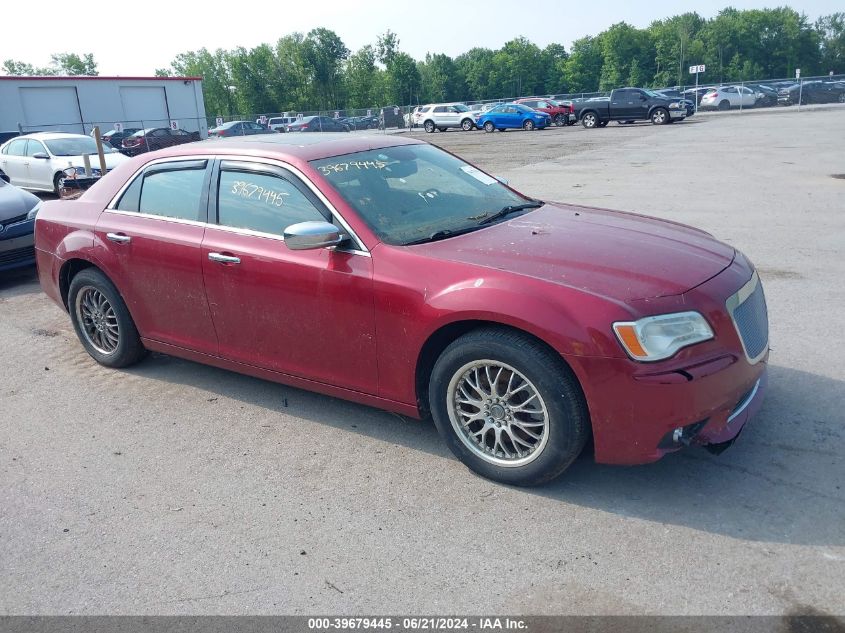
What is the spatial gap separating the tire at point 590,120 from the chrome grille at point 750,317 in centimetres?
3637

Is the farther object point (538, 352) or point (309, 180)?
point (309, 180)

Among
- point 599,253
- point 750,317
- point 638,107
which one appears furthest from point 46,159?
point 638,107

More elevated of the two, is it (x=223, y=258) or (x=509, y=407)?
(x=223, y=258)

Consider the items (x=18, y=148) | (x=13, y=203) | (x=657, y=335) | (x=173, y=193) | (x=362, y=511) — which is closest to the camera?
(x=657, y=335)

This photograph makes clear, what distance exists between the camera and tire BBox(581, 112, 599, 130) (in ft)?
126

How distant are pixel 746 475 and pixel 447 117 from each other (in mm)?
42099

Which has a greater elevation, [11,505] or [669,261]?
[669,261]

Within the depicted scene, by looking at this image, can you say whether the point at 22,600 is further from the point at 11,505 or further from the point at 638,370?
the point at 638,370

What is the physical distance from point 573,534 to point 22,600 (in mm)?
2363

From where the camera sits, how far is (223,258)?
4.55m

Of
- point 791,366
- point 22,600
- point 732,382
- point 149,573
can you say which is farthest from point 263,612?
point 791,366

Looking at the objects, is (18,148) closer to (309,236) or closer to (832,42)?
(309,236)

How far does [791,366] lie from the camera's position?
196 inches

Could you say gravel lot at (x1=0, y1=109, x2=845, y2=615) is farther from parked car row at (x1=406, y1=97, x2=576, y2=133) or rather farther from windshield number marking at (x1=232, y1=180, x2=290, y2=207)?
parked car row at (x1=406, y1=97, x2=576, y2=133)
